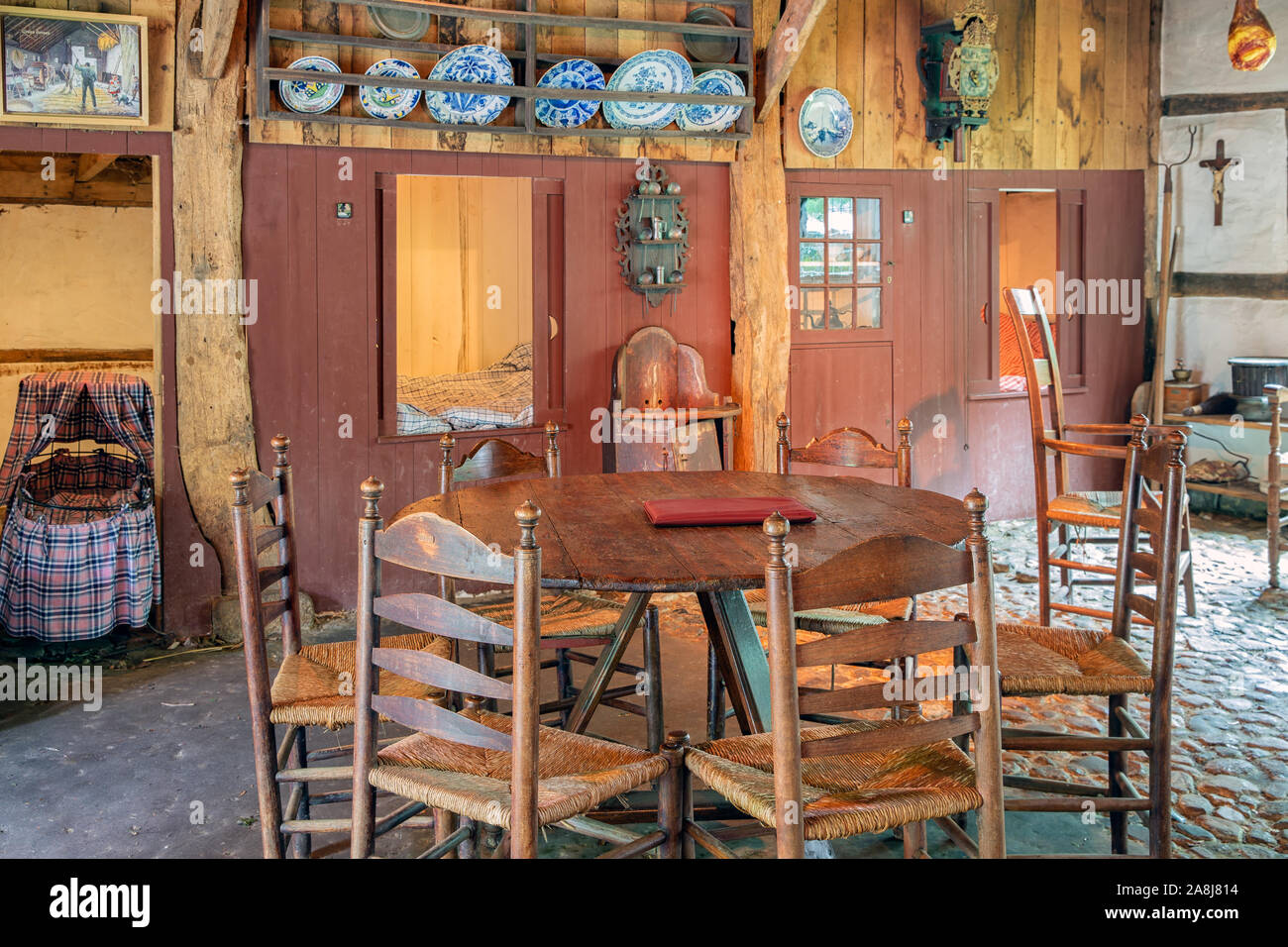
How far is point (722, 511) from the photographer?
2.92m

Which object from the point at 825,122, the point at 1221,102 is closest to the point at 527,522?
the point at 825,122

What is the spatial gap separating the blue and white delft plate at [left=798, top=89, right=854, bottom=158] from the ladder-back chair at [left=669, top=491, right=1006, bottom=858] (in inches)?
178

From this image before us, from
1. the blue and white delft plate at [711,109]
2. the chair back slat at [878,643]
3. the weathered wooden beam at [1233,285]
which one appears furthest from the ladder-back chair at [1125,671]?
the weathered wooden beam at [1233,285]

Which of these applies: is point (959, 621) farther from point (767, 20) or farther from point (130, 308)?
point (130, 308)

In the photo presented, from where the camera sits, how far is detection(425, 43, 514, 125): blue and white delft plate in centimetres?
516

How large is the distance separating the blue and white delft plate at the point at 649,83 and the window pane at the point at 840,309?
1.52 m

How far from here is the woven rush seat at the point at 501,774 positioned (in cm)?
217

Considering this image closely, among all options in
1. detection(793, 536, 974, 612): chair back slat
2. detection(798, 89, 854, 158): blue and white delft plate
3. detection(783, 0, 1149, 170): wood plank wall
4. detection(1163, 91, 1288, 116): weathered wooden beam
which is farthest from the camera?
detection(1163, 91, 1288, 116): weathered wooden beam

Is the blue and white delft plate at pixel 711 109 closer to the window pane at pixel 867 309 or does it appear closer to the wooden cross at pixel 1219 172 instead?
the window pane at pixel 867 309

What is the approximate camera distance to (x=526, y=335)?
8328 millimetres

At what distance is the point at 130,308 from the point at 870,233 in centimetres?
473

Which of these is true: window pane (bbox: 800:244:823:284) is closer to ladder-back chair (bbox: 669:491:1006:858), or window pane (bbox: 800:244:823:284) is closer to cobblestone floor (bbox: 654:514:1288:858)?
cobblestone floor (bbox: 654:514:1288:858)

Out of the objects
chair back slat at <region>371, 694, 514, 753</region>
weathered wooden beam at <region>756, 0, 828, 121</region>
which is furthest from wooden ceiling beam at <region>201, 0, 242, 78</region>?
chair back slat at <region>371, 694, 514, 753</region>
